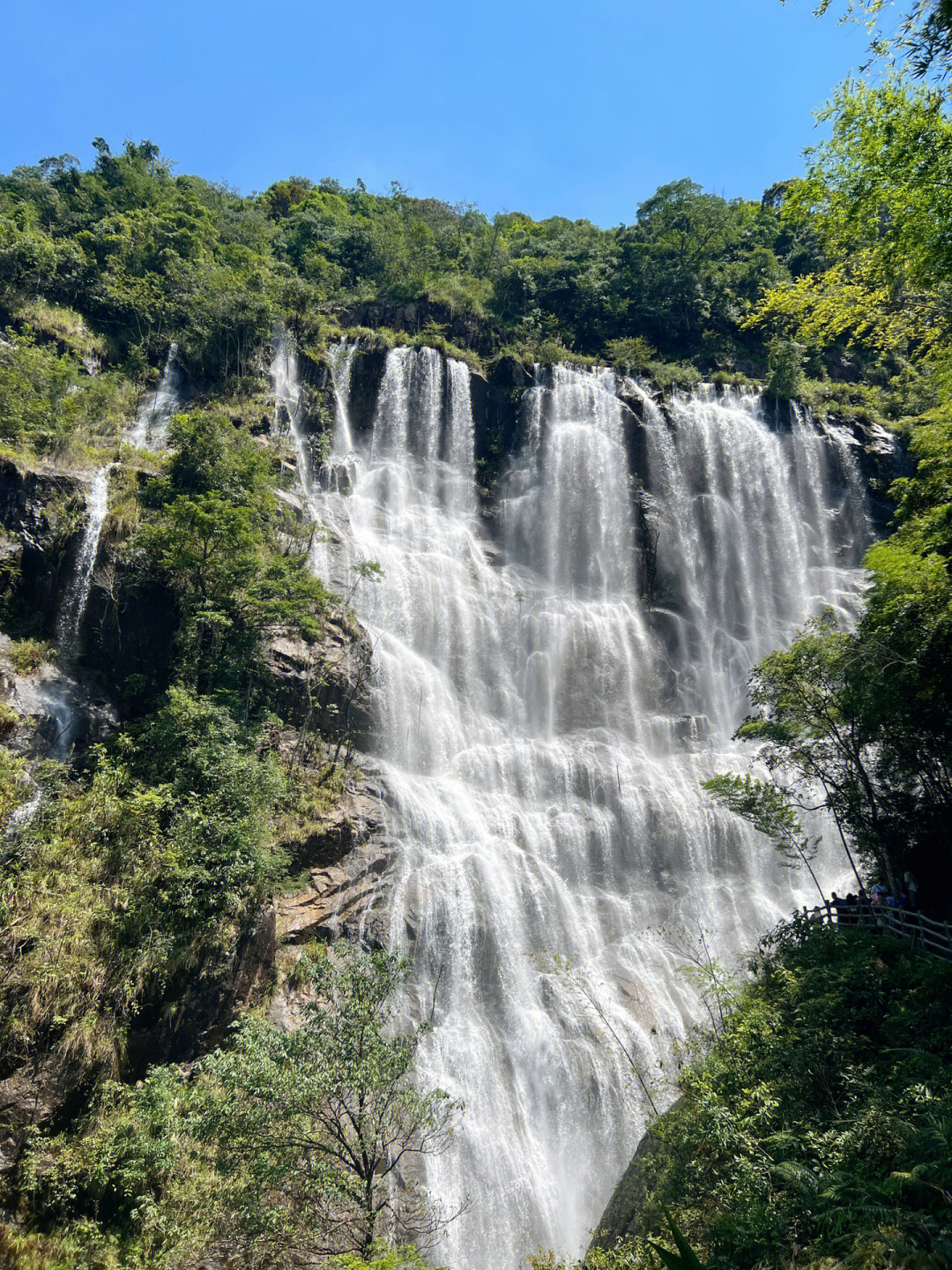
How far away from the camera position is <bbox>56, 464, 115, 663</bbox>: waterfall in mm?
18672

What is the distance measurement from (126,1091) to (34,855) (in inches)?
183

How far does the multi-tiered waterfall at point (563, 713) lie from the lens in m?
15.0

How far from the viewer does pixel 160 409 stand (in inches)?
1149

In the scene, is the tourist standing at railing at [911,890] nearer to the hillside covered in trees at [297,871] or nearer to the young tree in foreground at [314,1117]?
the hillside covered in trees at [297,871]

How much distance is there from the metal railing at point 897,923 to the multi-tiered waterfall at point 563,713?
15.2 feet

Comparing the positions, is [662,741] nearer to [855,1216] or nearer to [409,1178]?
[409,1178]

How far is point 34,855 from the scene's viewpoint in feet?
43.8

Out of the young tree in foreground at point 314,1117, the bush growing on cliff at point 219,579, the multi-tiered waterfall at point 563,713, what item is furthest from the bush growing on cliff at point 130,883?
the multi-tiered waterfall at point 563,713

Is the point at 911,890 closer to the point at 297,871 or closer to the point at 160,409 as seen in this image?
the point at 297,871

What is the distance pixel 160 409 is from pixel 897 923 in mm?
30383

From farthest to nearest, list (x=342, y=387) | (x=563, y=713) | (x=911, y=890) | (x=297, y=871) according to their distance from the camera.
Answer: (x=342, y=387), (x=563, y=713), (x=297, y=871), (x=911, y=890)

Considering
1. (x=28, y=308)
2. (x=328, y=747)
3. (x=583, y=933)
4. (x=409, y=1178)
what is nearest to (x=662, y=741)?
(x=583, y=933)

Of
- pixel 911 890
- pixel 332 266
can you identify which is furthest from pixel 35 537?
pixel 332 266

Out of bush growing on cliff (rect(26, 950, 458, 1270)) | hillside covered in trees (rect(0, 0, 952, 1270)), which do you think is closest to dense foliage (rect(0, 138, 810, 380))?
hillside covered in trees (rect(0, 0, 952, 1270))
